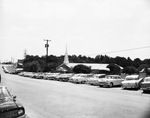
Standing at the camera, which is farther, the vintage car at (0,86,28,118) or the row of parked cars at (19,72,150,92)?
the row of parked cars at (19,72,150,92)

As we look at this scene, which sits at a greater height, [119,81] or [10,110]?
[10,110]

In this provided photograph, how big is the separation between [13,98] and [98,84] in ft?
67.1

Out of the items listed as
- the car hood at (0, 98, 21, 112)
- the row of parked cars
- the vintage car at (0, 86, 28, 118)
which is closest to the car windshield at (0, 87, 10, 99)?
the car hood at (0, 98, 21, 112)

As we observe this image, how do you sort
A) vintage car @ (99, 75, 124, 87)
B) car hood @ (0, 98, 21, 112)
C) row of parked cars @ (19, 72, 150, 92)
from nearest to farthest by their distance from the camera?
car hood @ (0, 98, 21, 112) → row of parked cars @ (19, 72, 150, 92) → vintage car @ (99, 75, 124, 87)

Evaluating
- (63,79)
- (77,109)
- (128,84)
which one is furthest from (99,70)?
(77,109)

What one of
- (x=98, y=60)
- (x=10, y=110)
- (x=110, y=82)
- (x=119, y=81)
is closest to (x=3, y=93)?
(x=10, y=110)

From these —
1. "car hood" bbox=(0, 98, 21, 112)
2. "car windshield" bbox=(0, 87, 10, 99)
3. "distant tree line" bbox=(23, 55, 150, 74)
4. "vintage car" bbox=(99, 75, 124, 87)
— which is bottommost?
"vintage car" bbox=(99, 75, 124, 87)

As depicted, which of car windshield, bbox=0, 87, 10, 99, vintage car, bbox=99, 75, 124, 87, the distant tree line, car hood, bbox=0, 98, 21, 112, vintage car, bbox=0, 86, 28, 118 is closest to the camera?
vintage car, bbox=0, 86, 28, 118

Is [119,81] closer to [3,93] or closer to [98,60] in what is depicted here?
[3,93]

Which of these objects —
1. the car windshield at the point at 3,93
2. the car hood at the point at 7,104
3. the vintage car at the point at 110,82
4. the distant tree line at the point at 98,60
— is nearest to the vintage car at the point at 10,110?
the car hood at the point at 7,104

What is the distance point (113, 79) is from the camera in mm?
25906

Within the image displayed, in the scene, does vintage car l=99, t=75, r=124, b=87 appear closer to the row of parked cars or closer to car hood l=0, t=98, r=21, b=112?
the row of parked cars

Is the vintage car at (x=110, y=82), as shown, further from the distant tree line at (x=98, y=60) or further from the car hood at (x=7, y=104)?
the distant tree line at (x=98, y=60)

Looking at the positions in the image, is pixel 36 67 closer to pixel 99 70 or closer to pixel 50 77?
pixel 99 70
